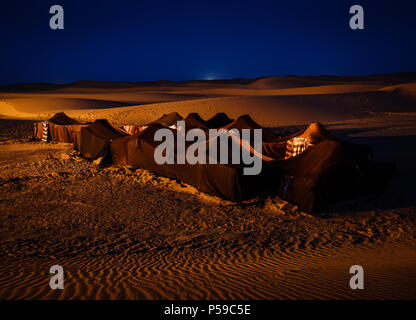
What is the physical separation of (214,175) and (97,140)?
7.31 metres

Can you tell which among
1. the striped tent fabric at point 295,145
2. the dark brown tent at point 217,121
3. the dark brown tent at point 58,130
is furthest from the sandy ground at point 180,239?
the dark brown tent at point 217,121

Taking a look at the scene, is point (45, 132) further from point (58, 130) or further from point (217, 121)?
point (217, 121)

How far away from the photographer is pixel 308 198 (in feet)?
29.1

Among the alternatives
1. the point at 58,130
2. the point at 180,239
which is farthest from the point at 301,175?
the point at 58,130

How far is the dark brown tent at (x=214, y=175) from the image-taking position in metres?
9.53

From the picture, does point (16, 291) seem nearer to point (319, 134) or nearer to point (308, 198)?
point (308, 198)

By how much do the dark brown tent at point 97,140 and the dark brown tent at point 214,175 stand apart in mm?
Answer: 2269

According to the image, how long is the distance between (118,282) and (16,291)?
131cm

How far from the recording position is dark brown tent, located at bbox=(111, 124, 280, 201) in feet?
31.3

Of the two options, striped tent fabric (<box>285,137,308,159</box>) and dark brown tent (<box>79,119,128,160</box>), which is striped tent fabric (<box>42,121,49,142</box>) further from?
striped tent fabric (<box>285,137,308,159</box>)

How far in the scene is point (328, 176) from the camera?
30.0 feet

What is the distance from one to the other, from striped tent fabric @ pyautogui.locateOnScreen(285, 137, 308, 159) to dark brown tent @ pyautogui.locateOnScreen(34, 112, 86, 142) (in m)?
11.8

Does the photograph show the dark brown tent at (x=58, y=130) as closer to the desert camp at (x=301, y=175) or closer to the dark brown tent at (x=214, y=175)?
the dark brown tent at (x=214, y=175)
